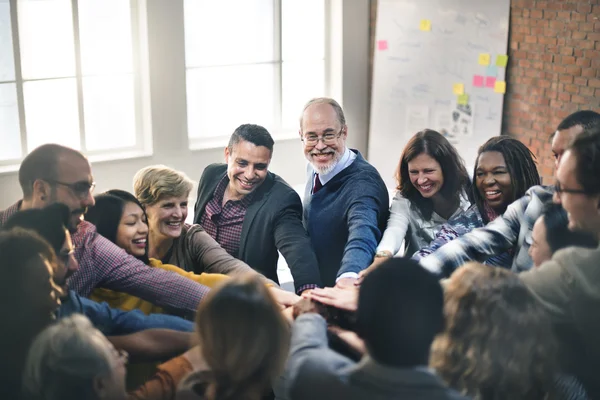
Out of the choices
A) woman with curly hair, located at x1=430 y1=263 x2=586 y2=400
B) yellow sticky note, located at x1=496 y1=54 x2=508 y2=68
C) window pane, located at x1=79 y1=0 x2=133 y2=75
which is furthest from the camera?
yellow sticky note, located at x1=496 y1=54 x2=508 y2=68

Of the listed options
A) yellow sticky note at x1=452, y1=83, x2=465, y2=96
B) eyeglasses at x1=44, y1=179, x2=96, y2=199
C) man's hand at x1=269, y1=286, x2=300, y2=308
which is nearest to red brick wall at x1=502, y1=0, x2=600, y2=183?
yellow sticky note at x1=452, y1=83, x2=465, y2=96

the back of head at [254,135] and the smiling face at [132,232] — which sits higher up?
the back of head at [254,135]

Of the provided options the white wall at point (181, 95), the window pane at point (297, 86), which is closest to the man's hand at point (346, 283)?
the white wall at point (181, 95)

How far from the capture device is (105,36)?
5.77 m

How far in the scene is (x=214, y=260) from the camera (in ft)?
8.20

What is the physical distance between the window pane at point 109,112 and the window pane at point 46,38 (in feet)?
0.72

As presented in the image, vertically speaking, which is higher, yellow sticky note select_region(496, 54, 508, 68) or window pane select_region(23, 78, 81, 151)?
yellow sticky note select_region(496, 54, 508, 68)

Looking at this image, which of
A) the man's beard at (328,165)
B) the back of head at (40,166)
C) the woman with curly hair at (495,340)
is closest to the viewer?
the woman with curly hair at (495,340)

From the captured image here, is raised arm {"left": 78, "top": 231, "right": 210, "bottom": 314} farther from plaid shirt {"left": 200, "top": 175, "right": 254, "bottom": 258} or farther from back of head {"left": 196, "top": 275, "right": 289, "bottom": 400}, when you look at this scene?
plaid shirt {"left": 200, "top": 175, "right": 254, "bottom": 258}

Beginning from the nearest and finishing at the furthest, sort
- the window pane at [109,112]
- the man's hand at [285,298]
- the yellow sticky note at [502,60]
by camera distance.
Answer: the man's hand at [285,298]
the window pane at [109,112]
the yellow sticky note at [502,60]

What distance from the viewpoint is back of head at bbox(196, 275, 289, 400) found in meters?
1.52

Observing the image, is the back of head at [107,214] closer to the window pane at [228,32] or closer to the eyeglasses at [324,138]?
the eyeglasses at [324,138]

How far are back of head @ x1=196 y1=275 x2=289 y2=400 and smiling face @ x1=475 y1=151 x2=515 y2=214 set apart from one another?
1.21 meters

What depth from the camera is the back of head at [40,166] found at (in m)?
1.92
